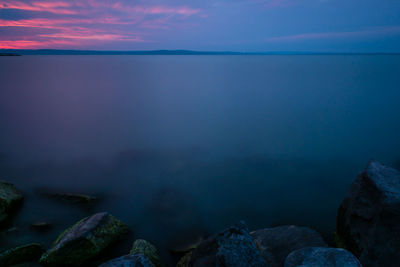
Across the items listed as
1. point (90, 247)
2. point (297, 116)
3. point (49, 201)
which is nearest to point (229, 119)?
point (297, 116)

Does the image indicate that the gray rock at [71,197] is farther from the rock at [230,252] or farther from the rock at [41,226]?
the rock at [230,252]

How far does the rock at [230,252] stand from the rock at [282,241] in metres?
1.55

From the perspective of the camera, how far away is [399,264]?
3867mm

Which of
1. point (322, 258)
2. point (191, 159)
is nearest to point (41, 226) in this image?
point (191, 159)

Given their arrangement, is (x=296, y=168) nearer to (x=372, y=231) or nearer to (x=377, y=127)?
(x=372, y=231)

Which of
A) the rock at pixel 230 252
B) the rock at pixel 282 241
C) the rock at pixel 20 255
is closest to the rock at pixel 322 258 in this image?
the rock at pixel 230 252

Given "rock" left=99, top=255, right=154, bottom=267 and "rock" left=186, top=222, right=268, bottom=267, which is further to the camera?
"rock" left=99, top=255, right=154, bottom=267

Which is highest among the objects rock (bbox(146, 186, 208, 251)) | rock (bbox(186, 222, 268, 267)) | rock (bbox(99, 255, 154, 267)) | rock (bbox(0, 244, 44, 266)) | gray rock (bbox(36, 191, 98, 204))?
rock (bbox(186, 222, 268, 267))

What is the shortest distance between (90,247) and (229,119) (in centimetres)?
1423

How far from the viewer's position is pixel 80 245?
532 cm

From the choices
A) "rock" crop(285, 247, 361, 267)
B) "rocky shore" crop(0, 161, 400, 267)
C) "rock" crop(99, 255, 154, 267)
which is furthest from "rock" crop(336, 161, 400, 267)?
"rock" crop(99, 255, 154, 267)

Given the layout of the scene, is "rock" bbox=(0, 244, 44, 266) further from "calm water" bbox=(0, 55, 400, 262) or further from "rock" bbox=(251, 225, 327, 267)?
"rock" bbox=(251, 225, 327, 267)

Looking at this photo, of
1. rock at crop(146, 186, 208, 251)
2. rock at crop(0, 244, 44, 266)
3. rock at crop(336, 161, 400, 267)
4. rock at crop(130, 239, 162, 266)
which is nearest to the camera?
rock at crop(336, 161, 400, 267)

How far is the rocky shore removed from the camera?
3814 millimetres
